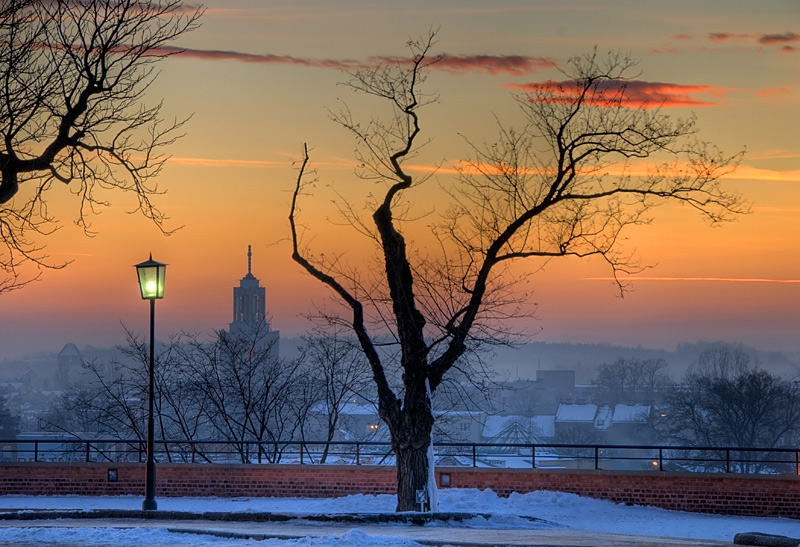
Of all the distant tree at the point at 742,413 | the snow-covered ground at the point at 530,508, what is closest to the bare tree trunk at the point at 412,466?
the snow-covered ground at the point at 530,508

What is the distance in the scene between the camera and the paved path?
38.2 ft

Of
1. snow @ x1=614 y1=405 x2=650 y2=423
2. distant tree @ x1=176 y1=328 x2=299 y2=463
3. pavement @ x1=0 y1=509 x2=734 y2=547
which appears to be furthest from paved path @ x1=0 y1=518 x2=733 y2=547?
snow @ x1=614 y1=405 x2=650 y2=423

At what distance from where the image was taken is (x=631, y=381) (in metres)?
106

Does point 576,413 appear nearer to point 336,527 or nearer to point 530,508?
point 530,508

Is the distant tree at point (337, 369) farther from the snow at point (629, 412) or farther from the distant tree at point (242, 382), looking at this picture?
the snow at point (629, 412)

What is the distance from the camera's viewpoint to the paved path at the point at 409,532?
11648 mm

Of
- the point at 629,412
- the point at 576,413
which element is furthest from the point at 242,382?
the point at 576,413

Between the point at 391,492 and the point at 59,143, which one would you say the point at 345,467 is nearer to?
the point at 391,492

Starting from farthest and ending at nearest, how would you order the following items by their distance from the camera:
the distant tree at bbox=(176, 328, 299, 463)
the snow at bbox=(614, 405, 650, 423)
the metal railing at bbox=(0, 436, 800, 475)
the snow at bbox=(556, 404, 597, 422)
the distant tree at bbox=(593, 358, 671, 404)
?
the distant tree at bbox=(593, 358, 671, 404) → the snow at bbox=(556, 404, 597, 422) → the snow at bbox=(614, 405, 650, 423) → the distant tree at bbox=(176, 328, 299, 463) → the metal railing at bbox=(0, 436, 800, 475)

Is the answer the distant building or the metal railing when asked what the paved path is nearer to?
the metal railing

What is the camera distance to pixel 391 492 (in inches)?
786

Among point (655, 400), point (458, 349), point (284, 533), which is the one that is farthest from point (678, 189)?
point (655, 400)

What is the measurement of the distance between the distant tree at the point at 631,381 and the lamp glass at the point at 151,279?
8543cm

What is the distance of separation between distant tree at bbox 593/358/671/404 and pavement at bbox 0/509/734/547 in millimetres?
87210
